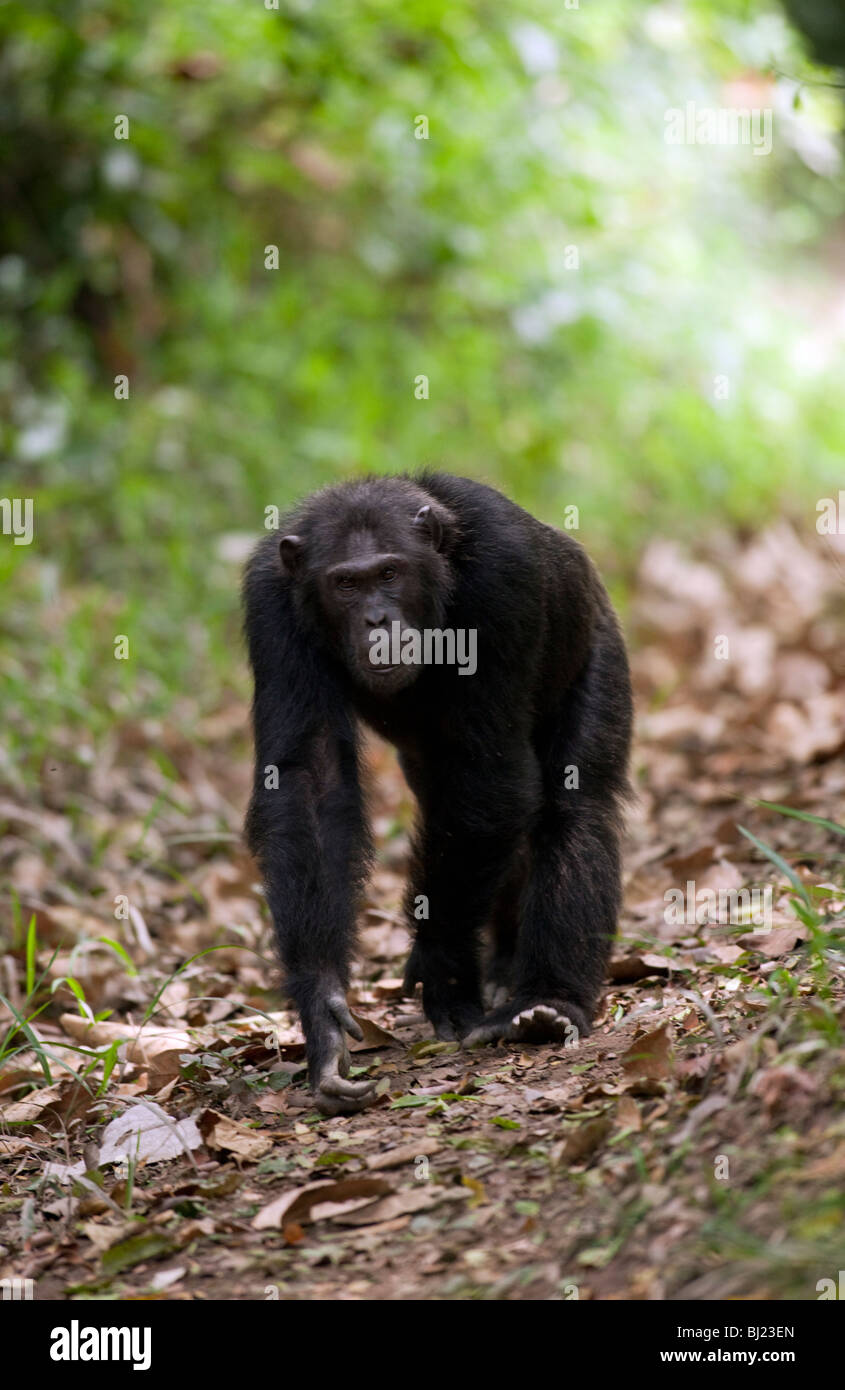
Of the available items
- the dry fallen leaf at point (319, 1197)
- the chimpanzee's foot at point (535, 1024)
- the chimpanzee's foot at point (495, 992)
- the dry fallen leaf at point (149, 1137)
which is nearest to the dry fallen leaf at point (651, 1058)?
the chimpanzee's foot at point (535, 1024)

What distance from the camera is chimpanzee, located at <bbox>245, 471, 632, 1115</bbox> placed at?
5543 mm

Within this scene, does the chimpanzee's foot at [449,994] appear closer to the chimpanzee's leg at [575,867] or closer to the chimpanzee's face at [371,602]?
the chimpanzee's leg at [575,867]

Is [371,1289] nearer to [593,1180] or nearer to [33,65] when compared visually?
[593,1180]

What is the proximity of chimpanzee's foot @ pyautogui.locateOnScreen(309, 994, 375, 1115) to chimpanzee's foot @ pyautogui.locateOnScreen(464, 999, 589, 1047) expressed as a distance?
57 cm

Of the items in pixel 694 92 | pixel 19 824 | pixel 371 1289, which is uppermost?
pixel 694 92

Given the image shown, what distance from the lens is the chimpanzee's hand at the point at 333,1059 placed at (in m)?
4.99

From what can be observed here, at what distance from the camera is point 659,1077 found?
4.54 m

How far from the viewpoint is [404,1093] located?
5145 millimetres

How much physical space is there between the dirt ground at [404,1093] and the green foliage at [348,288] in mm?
2977

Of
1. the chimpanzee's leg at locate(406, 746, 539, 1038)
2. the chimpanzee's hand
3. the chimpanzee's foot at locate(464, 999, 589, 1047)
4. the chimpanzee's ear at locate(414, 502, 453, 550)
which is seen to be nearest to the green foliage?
the chimpanzee's ear at locate(414, 502, 453, 550)

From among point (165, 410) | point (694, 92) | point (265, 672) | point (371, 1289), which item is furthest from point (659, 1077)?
point (694, 92)

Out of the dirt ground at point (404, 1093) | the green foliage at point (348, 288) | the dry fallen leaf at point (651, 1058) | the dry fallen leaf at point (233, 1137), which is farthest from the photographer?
the green foliage at point (348, 288)

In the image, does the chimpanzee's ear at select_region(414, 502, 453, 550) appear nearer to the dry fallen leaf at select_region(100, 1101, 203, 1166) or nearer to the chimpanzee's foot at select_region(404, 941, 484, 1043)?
the chimpanzee's foot at select_region(404, 941, 484, 1043)

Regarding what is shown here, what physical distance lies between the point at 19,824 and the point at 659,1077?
198 inches
